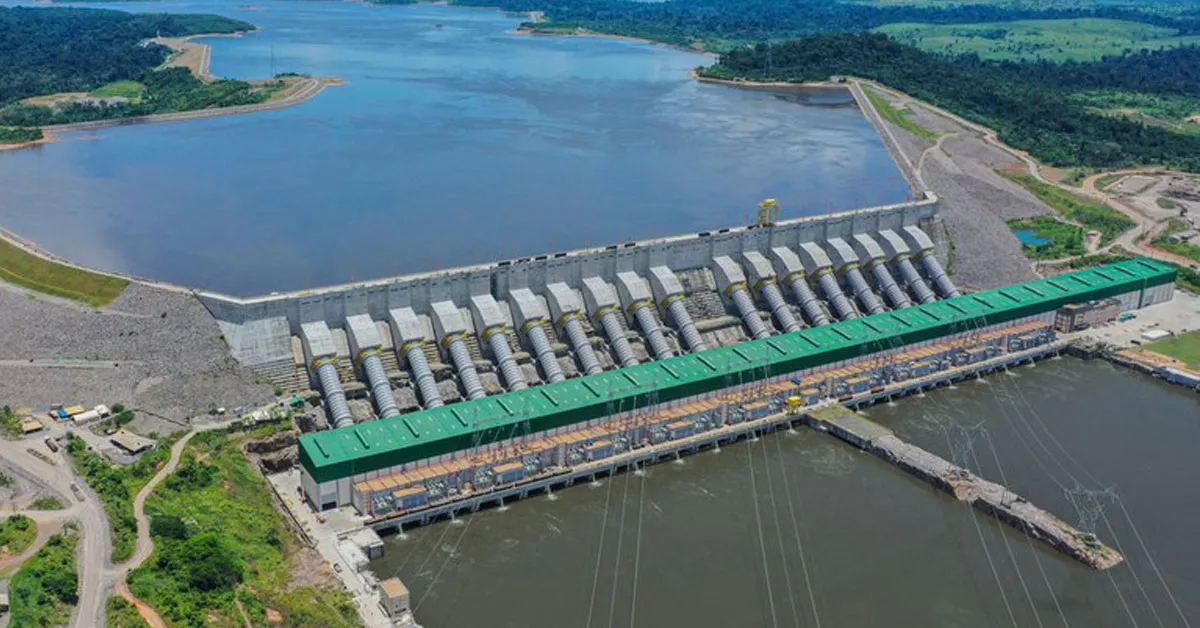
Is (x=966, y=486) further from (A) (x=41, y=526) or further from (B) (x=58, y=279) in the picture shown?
(B) (x=58, y=279)

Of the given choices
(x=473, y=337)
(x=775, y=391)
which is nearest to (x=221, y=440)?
(x=473, y=337)

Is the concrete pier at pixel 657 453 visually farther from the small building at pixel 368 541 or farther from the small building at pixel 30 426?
the small building at pixel 30 426

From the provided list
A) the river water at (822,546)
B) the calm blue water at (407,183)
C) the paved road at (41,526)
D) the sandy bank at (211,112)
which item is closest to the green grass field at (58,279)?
the calm blue water at (407,183)

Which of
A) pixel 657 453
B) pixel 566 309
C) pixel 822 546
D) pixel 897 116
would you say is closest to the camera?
pixel 822 546

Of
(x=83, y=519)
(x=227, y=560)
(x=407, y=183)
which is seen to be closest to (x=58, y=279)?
(x=83, y=519)

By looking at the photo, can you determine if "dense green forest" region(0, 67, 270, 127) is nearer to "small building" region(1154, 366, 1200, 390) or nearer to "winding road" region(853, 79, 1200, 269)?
"winding road" region(853, 79, 1200, 269)

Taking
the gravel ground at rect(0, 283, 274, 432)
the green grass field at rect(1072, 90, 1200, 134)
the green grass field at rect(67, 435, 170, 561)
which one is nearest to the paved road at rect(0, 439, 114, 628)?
the green grass field at rect(67, 435, 170, 561)
